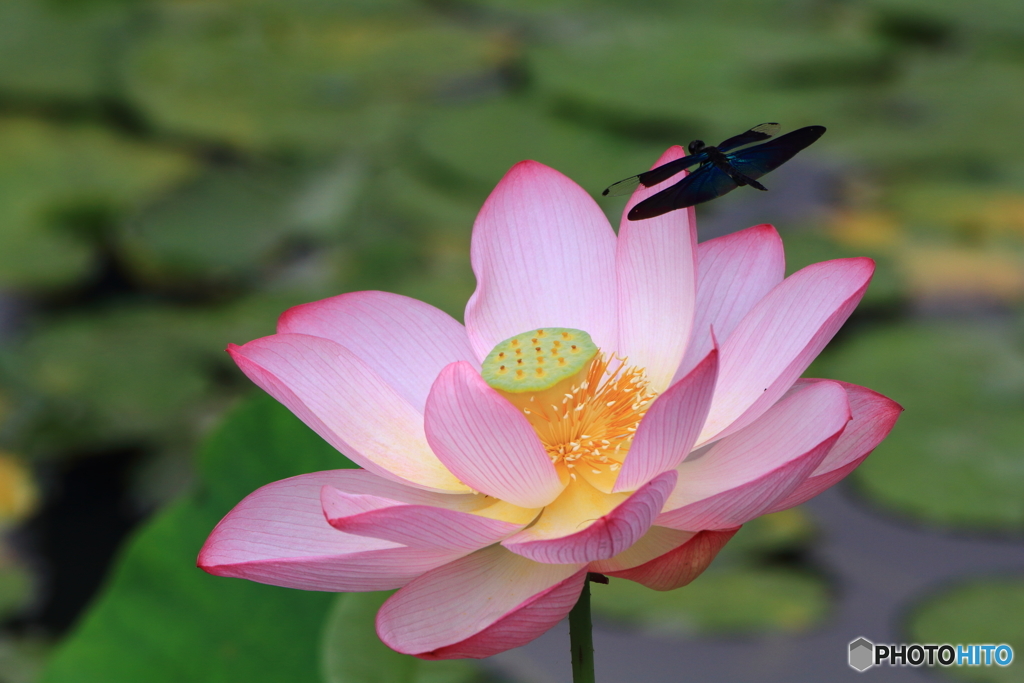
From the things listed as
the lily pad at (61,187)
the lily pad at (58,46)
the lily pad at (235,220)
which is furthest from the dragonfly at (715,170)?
the lily pad at (58,46)

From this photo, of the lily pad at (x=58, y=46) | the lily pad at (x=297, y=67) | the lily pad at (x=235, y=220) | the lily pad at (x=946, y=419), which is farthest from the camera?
the lily pad at (x=58, y=46)

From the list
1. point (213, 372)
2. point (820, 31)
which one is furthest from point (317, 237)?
point (820, 31)

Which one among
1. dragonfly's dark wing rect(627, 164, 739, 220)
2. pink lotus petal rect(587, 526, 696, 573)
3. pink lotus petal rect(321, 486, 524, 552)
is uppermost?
dragonfly's dark wing rect(627, 164, 739, 220)

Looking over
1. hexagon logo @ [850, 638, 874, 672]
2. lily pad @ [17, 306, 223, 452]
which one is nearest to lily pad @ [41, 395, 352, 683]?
hexagon logo @ [850, 638, 874, 672]

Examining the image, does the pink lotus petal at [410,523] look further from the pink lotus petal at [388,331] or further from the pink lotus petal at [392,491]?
the pink lotus petal at [388,331]

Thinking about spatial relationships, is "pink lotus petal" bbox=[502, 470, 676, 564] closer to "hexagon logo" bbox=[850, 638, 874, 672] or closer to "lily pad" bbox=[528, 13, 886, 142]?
"hexagon logo" bbox=[850, 638, 874, 672]

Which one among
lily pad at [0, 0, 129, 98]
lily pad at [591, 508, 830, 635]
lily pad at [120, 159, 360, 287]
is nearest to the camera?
lily pad at [591, 508, 830, 635]
